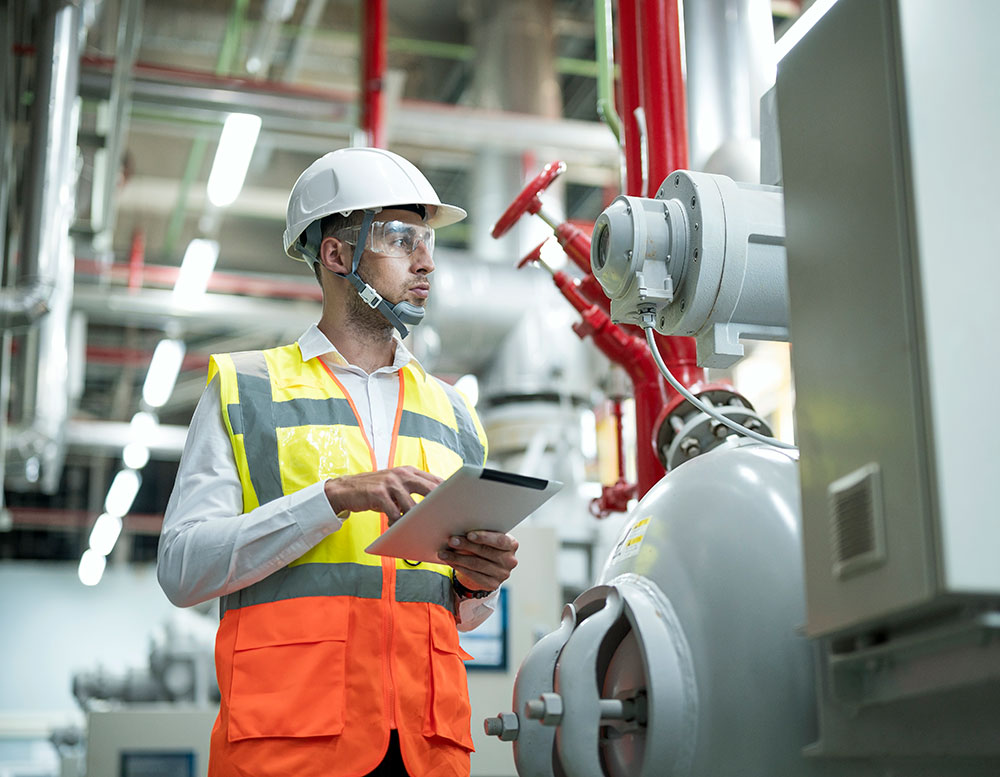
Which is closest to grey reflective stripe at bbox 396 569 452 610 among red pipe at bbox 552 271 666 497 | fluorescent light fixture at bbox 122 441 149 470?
red pipe at bbox 552 271 666 497

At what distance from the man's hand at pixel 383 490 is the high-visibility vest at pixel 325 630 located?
0.50 ft

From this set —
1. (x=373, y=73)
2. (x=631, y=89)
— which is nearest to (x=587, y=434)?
(x=373, y=73)

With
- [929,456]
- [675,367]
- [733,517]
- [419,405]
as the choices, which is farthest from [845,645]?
[675,367]

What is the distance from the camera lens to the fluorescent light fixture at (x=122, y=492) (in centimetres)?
1095

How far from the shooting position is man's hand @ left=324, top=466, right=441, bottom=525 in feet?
6.36

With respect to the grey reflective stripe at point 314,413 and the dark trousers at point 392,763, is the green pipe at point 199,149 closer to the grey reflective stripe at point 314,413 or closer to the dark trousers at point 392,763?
the grey reflective stripe at point 314,413

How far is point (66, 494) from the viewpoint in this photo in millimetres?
13109

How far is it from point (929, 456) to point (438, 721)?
118cm

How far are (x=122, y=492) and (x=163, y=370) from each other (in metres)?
3.02

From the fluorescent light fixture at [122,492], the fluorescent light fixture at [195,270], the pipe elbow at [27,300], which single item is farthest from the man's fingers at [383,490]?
the fluorescent light fixture at [122,492]

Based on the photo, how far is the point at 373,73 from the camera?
5.77m

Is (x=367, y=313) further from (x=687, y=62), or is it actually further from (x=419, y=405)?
(x=687, y=62)

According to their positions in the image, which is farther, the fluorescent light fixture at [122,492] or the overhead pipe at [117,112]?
the fluorescent light fixture at [122,492]

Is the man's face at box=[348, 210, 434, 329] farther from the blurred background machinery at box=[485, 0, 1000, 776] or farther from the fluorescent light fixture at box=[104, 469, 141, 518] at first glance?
the fluorescent light fixture at box=[104, 469, 141, 518]
